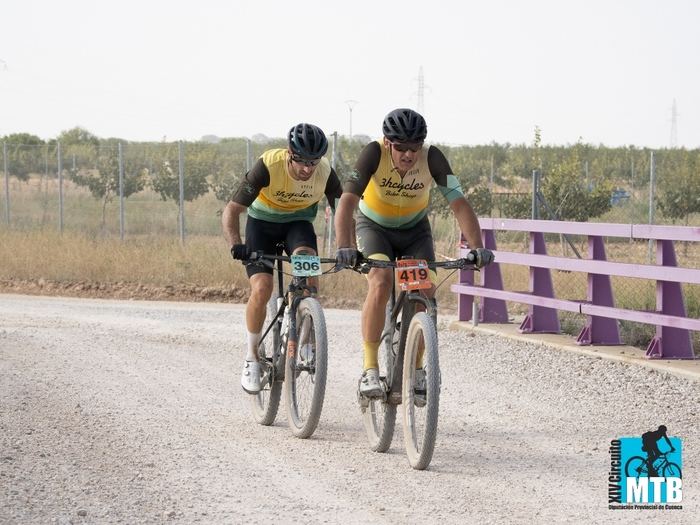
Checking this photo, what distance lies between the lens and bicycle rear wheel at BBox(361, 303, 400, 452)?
740 centimetres

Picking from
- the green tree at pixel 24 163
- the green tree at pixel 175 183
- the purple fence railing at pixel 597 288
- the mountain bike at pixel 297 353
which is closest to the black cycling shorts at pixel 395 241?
the mountain bike at pixel 297 353

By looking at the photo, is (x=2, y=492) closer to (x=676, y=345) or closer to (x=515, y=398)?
(x=515, y=398)

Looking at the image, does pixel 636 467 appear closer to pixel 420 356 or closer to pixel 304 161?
pixel 420 356

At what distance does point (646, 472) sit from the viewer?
7.02 meters

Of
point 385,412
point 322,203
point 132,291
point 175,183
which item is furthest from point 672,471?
point 175,183

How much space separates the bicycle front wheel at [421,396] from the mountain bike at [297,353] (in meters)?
0.71

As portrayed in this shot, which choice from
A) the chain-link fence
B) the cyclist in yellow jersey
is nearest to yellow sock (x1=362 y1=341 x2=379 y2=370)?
the cyclist in yellow jersey

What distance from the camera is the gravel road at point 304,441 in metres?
6.05

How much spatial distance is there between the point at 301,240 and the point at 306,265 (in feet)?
1.61

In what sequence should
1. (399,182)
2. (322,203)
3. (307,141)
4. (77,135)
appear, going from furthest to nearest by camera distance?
1. (77,135)
2. (322,203)
3. (307,141)
4. (399,182)

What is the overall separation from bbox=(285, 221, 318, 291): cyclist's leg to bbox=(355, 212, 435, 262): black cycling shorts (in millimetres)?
651

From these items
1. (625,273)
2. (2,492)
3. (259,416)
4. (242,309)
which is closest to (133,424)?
(259,416)

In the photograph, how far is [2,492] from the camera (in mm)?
6262

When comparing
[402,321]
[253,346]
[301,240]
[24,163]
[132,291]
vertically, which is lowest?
[132,291]
